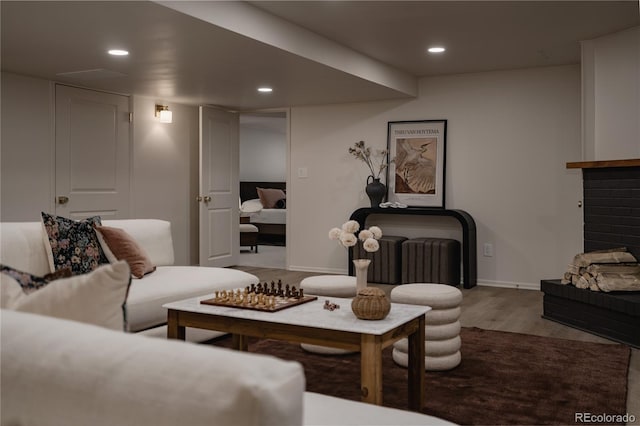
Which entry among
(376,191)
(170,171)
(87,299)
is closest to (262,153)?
(170,171)

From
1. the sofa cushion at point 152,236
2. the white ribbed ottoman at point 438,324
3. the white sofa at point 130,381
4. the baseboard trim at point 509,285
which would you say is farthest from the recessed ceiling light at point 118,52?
the baseboard trim at point 509,285

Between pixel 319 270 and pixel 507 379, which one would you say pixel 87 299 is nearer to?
pixel 507 379

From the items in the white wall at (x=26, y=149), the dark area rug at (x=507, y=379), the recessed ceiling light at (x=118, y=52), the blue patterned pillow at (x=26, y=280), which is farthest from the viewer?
the white wall at (x=26, y=149)

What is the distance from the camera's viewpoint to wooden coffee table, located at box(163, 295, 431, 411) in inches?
91.6

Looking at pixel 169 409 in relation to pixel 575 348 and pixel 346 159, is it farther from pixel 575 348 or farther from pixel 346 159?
pixel 346 159

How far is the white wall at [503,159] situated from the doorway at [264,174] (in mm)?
3604

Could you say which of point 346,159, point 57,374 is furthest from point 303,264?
point 57,374

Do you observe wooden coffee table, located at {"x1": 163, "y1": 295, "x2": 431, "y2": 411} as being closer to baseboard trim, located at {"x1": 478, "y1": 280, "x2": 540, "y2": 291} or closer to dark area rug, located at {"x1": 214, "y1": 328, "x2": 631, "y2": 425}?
dark area rug, located at {"x1": 214, "y1": 328, "x2": 631, "y2": 425}

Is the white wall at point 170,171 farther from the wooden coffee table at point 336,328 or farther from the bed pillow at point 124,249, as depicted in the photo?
the wooden coffee table at point 336,328

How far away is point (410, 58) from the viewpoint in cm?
572

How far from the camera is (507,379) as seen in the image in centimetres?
314

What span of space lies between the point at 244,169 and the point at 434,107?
619cm

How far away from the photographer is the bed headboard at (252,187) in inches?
473

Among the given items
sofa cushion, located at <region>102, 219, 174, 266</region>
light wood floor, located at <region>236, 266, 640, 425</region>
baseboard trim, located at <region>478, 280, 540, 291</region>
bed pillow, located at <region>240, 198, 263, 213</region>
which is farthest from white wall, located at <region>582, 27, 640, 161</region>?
bed pillow, located at <region>240, 198, 263, 213</region>
